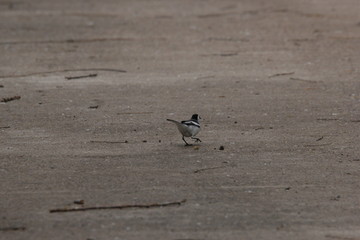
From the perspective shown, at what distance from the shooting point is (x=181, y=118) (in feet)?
39.9

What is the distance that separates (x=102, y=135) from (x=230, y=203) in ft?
10.6

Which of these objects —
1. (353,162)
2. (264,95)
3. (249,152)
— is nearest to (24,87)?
(264,95)

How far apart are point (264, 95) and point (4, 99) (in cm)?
332

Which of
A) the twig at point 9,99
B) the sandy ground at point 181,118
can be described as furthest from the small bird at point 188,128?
the twig at point 9,99

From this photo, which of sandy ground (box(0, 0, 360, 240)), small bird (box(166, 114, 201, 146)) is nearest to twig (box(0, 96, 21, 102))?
sandy ground (box(0, 0, 360, 240))

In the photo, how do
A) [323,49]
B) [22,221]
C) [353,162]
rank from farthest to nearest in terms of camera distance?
[323,49] → [353,162] → [22,221]

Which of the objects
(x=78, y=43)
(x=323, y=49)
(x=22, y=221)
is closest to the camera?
(x=22, y=221)

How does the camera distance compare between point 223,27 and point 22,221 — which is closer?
point 22,221

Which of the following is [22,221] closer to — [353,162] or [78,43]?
[353,162]

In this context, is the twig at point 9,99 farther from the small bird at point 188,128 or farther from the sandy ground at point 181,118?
the small bird at point 188,128

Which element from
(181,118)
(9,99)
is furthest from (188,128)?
(9,99)

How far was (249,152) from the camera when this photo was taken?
10336 millimetres

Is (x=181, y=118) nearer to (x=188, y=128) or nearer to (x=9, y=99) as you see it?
(x=188, y=128)

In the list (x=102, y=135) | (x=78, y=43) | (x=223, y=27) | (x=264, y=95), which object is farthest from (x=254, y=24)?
(x=102, y=135)
